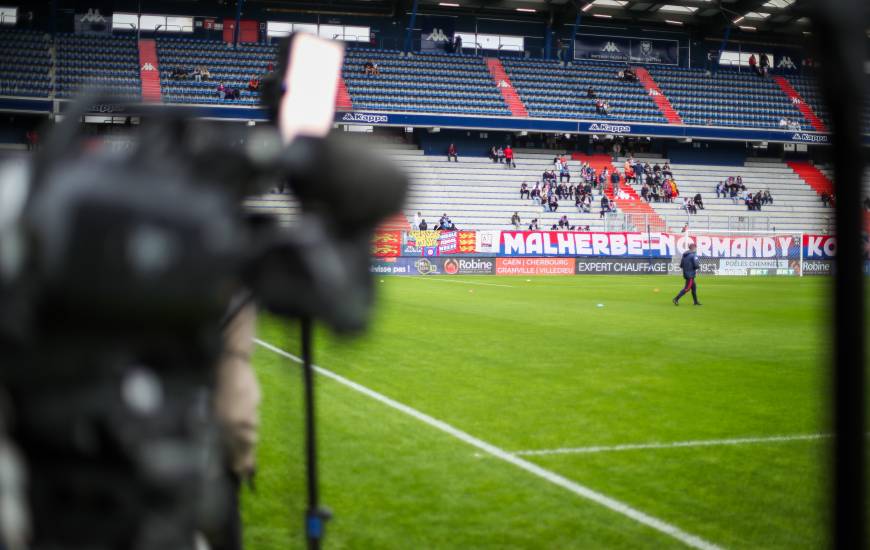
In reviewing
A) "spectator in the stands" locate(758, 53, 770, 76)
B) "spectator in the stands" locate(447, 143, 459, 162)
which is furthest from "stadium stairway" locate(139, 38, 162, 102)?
"spectator in the stands" locate(758, 53, 770, 76)

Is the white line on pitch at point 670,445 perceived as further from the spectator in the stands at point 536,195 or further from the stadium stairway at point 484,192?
the spectator in the stands at point 536,195

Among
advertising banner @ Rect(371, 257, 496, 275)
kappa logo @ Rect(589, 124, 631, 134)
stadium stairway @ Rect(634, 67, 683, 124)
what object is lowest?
advertising banner @ Rect(371, 257, 496, 275)

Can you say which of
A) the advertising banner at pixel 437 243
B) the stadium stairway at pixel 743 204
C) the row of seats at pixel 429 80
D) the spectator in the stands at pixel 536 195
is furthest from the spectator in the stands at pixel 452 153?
the advertising banner at pixel 437 243

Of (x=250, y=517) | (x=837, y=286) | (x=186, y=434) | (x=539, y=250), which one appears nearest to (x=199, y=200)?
(x=186, y=434)

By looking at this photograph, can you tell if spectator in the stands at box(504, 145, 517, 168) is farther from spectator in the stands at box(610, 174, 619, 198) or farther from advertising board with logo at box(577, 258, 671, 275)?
advertising board with logo at box(577, 258, 671, 275)

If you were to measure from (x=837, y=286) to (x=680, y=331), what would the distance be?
1524 centimetres

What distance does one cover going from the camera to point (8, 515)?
1232mm

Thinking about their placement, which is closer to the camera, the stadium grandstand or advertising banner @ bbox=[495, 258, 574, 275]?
the stadium grandstand

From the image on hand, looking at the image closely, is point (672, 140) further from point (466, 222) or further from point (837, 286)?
point (837, 286)

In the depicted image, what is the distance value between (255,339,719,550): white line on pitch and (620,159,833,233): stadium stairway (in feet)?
119

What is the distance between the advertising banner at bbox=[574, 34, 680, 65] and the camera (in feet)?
177

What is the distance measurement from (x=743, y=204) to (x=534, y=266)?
633 inches

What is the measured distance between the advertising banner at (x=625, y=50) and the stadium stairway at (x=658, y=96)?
1.11m

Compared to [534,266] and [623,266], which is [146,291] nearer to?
[534,266]
